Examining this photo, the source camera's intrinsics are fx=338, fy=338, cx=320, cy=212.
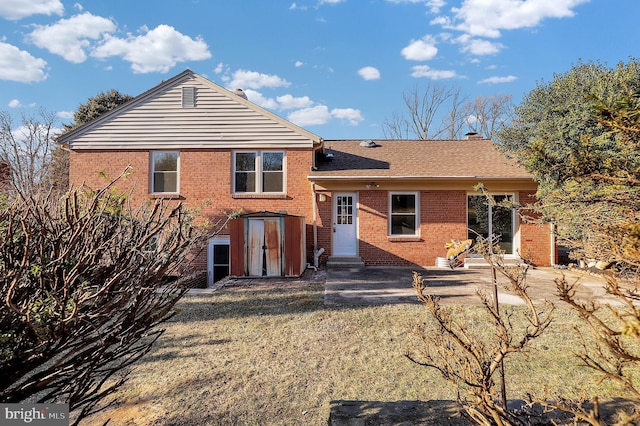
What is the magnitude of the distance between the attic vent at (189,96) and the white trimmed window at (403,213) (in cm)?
798

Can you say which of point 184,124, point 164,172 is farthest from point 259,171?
point 164,172

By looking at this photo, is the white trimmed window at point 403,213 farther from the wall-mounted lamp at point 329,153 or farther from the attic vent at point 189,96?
the attic vent at point 189,96

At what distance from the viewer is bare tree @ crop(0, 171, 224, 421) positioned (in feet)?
5.98

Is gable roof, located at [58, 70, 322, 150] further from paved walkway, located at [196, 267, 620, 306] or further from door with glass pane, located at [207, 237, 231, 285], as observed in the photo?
paved walkway, located at [196, 267, 620, 306]

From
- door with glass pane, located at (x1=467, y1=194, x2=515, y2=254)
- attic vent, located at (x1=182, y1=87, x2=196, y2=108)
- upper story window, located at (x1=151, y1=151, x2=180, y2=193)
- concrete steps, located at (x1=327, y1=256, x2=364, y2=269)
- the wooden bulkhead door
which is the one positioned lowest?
concrete steps, located at (x1=327, y1=256, x2=364, y2=269)

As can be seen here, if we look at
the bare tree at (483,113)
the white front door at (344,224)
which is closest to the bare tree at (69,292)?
the white front door at (344,224)

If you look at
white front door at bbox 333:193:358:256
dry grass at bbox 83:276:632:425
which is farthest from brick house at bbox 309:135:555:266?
dry grass at bbox 83:276:632:425

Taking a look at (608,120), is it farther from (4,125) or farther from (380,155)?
(4,125)

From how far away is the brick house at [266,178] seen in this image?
38.8ft

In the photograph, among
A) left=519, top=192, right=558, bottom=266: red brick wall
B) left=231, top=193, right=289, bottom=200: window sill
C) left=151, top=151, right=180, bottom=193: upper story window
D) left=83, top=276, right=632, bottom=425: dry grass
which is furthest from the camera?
left=151, top=151, right=180, bottom=193: upper story window

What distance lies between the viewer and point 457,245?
37.2ft

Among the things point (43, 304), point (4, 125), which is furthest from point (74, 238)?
point (4, 125)

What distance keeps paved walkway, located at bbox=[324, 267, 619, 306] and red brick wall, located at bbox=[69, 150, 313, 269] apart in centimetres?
311

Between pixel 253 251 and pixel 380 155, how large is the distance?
6.61 meters
